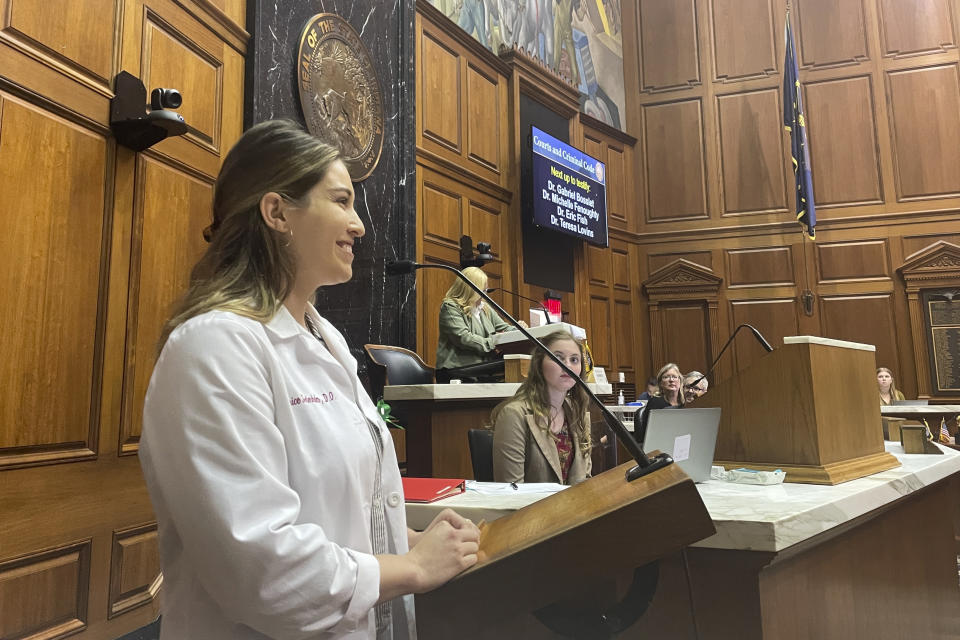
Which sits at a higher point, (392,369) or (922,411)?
(392,369)

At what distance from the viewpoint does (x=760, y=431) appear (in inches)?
83.7

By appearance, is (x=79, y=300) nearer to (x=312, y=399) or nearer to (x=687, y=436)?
(x=312, y=399)

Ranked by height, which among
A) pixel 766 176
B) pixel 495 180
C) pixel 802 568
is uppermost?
pixel 766 176

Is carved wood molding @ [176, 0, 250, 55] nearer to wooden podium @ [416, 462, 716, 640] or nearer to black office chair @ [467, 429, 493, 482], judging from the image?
black office chair @ [467, 429, 493, 482]

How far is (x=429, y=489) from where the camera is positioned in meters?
1.75

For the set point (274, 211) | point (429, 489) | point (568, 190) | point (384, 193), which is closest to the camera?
point (274, 211)

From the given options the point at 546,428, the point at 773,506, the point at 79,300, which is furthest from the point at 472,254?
the point at 773,506

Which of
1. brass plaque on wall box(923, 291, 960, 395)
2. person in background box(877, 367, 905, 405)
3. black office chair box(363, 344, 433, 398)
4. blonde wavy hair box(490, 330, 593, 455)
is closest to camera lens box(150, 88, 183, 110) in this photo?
black office chair box(363, 344, 433, 398)

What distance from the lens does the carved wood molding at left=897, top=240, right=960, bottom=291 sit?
362 inches

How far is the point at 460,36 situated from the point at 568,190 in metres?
2.21

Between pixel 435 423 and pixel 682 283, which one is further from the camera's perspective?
pixel 682 283

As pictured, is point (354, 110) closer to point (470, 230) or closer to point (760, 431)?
point (470, 230)

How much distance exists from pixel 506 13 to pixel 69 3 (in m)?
6.14

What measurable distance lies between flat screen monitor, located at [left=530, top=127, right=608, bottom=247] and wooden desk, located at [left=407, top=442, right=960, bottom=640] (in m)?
6.28
